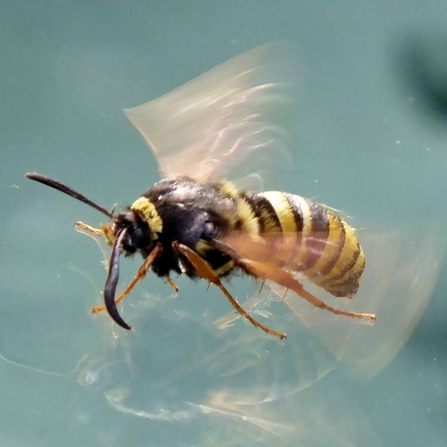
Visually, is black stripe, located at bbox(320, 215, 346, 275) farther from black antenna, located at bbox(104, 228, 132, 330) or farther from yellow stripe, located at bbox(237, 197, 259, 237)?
black antenna, located at bbox(104, 228, 132, 330)

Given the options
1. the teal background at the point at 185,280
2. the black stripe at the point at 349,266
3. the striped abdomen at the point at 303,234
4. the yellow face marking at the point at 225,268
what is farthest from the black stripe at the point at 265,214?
the teal background at the point at 185,280

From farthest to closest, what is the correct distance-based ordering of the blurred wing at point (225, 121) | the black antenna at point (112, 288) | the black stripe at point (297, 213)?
the blurred wing at point (225, 121) < the black stripe at point (297, 213) < the black antenna at point (112, 288)

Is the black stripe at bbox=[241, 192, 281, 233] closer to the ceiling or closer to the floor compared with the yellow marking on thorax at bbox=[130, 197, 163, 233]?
closer to the ceiling

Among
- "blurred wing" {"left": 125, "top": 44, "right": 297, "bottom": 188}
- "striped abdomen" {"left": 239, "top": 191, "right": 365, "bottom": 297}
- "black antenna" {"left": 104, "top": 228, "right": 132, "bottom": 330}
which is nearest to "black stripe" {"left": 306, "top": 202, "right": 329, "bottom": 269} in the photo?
"striped abdomen" {"left": 239, "top": 191, "right": 365, "bottom": 297}

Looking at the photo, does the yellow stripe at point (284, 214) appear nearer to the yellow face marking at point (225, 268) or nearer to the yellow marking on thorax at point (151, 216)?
the yellow face marking at point (225, 268)

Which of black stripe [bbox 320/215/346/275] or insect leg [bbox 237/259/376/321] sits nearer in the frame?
insect leg [bbox 237/259/376/321]

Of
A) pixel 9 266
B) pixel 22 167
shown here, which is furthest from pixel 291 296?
pixel 22 167
